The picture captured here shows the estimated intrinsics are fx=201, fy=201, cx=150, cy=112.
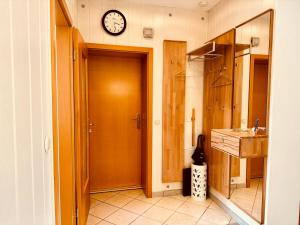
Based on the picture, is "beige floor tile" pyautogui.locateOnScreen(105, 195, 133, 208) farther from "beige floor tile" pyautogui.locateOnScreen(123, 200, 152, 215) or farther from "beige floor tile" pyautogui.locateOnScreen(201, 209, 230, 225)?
"beige floor tile" pyautogui.locateOnScreen(201, 209, 230, 225)

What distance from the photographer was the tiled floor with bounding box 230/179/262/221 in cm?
204

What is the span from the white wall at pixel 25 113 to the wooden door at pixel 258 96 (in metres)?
1.88

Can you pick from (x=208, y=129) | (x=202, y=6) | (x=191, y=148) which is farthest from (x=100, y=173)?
(x=202, y=6)

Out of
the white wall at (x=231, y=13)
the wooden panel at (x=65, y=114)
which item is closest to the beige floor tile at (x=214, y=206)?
the wooden panel at (x=65, y=114)

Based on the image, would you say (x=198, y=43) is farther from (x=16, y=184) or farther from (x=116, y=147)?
(x=16, y=184)

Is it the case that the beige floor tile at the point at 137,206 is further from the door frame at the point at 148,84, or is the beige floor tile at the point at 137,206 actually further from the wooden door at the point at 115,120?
the wooden door at the point at 115,120

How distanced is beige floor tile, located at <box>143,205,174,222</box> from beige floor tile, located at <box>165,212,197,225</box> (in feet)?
0.21

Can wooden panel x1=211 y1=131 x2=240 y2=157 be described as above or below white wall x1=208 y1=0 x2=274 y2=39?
below

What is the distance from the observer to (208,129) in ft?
9.75

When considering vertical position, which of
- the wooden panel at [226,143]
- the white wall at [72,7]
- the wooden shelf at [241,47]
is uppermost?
the white wall at [72,7]

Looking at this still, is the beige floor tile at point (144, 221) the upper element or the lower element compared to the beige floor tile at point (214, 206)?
lower

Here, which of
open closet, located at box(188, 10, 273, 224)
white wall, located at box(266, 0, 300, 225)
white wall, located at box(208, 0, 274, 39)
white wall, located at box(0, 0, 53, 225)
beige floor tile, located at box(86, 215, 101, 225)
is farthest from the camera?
beige floor tile, located at box(86, 215, 101, 225)

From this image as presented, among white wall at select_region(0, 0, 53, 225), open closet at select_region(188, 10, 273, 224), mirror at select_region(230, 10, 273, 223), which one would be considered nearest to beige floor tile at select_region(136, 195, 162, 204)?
open closet at select_region(188, 10, 273, 224)

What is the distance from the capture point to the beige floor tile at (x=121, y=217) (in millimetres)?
2365
